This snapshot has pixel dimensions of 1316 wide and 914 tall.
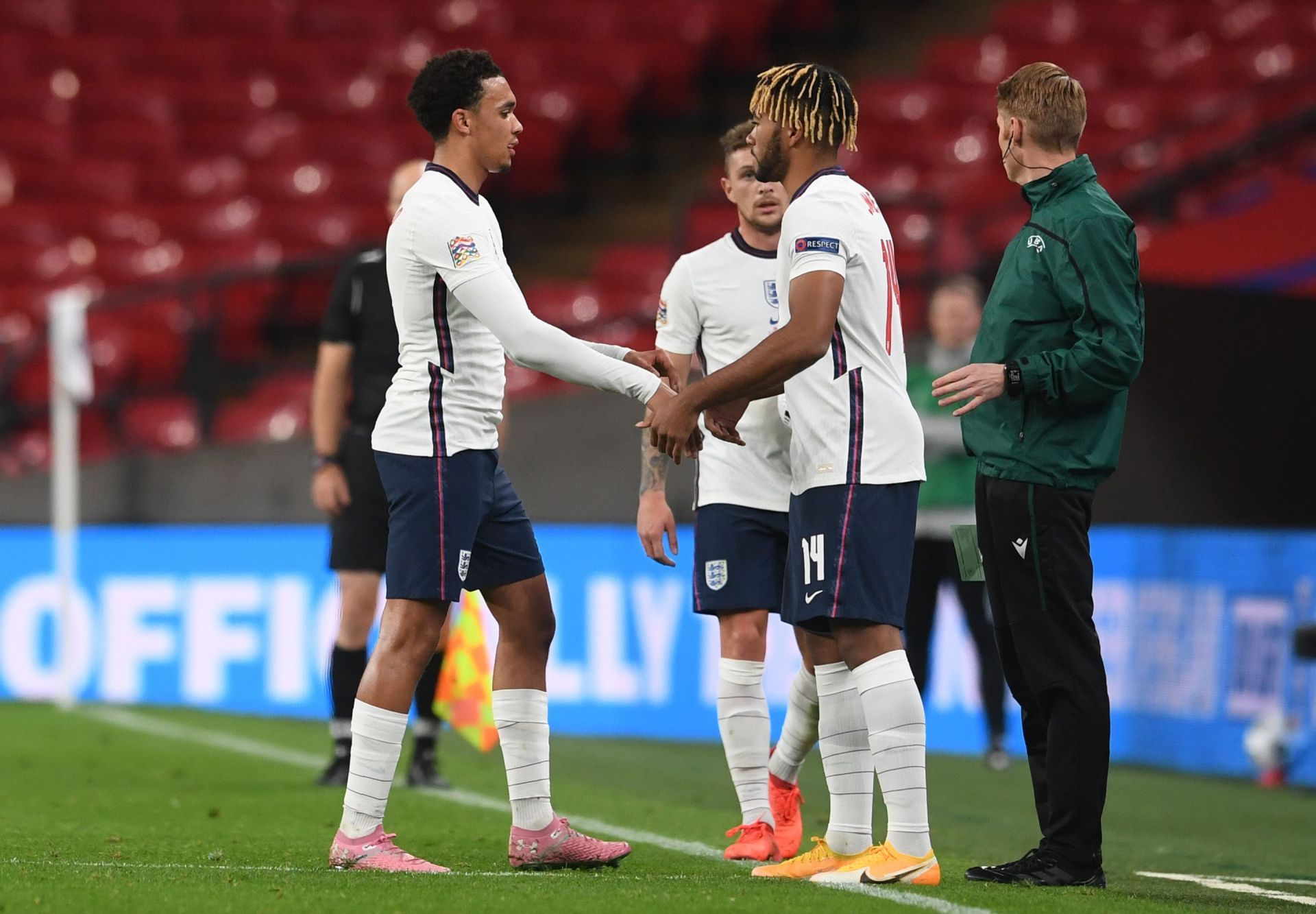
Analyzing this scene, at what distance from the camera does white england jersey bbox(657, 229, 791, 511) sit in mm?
5141

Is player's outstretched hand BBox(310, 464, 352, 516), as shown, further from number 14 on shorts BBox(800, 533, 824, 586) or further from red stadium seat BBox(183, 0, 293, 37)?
red stadium seat BBox(183, 0, 293, 37)

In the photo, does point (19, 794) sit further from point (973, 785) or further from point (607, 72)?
point (607, 72)

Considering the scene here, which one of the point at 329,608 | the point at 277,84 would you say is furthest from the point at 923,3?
the point at 329,608

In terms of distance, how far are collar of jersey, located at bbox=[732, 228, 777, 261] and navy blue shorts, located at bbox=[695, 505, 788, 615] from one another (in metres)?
0.72

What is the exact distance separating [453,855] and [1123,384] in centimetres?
211

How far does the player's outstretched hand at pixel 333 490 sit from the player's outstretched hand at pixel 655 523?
76.4 inches

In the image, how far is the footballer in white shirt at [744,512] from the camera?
5090mm

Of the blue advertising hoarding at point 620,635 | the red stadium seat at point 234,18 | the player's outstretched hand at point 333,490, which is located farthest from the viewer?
the red stadium seat at point 234,18

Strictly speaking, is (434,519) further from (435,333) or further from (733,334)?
(733,334)

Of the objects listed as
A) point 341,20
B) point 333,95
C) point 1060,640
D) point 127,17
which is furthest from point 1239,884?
point 127,17

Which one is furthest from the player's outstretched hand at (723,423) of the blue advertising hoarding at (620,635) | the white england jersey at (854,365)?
the blue advertising hoarding at (620,635)

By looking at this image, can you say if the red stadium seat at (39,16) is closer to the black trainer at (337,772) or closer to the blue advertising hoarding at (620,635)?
the blue advertising hoarding at (620,635)

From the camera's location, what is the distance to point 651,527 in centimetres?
496

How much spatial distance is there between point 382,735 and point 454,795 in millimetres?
2194
